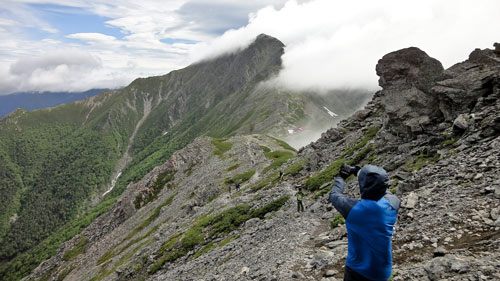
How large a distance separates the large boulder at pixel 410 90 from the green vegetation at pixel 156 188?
327 feet

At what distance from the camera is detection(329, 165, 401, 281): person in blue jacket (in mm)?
7406

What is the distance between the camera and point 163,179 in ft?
415

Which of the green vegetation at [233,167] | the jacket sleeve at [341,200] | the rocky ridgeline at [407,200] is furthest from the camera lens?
the green vegetation at [233,167]

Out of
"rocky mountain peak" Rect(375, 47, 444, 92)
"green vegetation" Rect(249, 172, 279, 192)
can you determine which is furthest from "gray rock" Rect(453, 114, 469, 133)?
"green vegetation" Rect(249, 172, 279, 192)

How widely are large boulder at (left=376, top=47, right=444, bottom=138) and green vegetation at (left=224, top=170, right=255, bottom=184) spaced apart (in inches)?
1953

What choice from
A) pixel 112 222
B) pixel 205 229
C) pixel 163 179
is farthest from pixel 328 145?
pixel 112 222

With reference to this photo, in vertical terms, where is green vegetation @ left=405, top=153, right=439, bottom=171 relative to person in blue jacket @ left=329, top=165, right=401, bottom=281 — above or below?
below

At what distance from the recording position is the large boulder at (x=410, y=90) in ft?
99.7

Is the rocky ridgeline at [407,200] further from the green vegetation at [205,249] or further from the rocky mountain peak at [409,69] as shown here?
the green vegetation at [205,249]

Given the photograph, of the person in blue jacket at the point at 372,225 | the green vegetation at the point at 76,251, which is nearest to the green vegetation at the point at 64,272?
the green vegetation at the point at 76,251

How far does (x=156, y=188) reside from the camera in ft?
398

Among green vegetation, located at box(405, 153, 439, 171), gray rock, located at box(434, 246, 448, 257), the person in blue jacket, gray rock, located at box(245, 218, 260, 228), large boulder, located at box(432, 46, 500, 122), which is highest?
large boulder, located at box(432, 46, 500, 122)

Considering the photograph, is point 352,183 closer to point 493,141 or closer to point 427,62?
point 493,141

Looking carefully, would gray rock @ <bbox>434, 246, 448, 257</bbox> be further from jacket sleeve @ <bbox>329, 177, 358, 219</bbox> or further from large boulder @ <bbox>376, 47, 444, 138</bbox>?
large boulder @ <bbox>376, 47, 444, 138</bbox>
